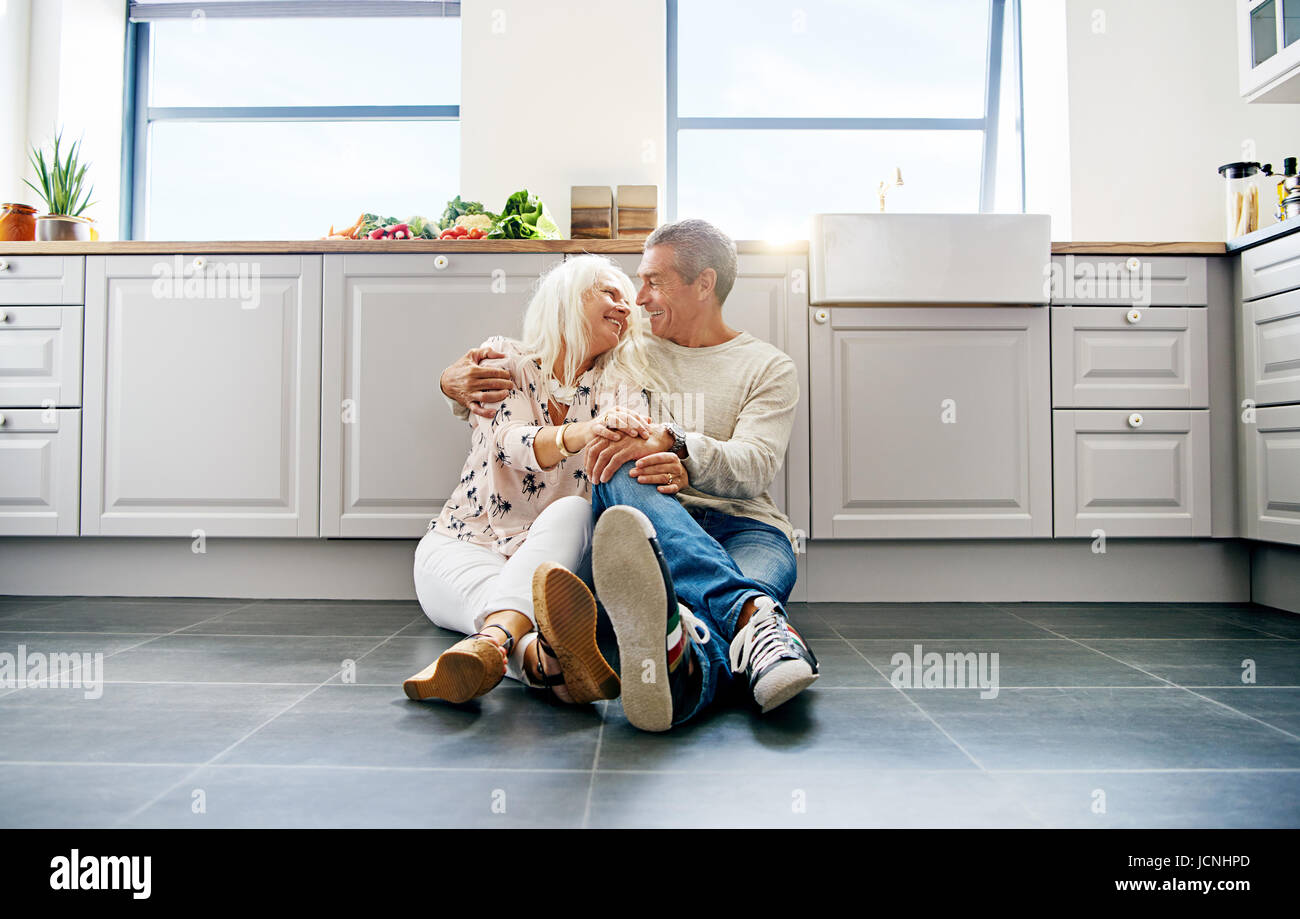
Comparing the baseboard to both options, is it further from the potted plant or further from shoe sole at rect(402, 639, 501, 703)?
shoe sole at rect(402, 639, 501, 703)

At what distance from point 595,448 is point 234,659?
0.76 m

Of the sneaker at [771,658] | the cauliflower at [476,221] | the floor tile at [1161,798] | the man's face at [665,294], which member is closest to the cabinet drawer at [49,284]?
the cauliflower at [476,221]

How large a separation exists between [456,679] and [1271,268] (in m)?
2.13

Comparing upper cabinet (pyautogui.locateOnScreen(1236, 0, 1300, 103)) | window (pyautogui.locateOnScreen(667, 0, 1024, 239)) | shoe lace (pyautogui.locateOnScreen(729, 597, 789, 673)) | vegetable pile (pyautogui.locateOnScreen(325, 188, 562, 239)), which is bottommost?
shoe lace (pyautogui.locateOnScreen(729, 597, 789, 673))

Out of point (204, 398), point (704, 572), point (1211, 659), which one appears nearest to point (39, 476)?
point (204, 398)

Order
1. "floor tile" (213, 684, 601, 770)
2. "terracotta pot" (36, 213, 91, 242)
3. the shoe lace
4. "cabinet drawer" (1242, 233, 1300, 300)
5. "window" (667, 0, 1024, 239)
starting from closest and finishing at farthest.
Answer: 1. "floor tile" (213, 684, 601, 770)
2. the shoe lace
3. "cabinet drawer" (1242, 233, 1300, 300)
4. "terracotta pot" (36, 213, 91, 242)
5. "window" (667, 0, 1024, 239)

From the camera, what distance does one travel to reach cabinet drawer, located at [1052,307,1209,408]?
2102mm

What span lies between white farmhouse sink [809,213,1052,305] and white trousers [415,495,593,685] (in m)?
1.04

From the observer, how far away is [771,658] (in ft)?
3.47

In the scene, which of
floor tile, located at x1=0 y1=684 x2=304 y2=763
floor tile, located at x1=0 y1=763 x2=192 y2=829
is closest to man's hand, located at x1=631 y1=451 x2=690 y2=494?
floor tile, located at x1=0 y1=684 x2=304 y2=763

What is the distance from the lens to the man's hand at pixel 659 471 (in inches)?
51.2

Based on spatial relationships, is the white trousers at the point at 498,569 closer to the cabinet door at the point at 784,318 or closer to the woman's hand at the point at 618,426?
the woman's hand at the point at 618,426

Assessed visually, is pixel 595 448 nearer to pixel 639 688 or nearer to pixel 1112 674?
pixel 639 688

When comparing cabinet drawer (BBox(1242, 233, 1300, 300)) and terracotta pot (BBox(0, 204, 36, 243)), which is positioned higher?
terracotta pot (BBox(0, 204, 36, 243))
